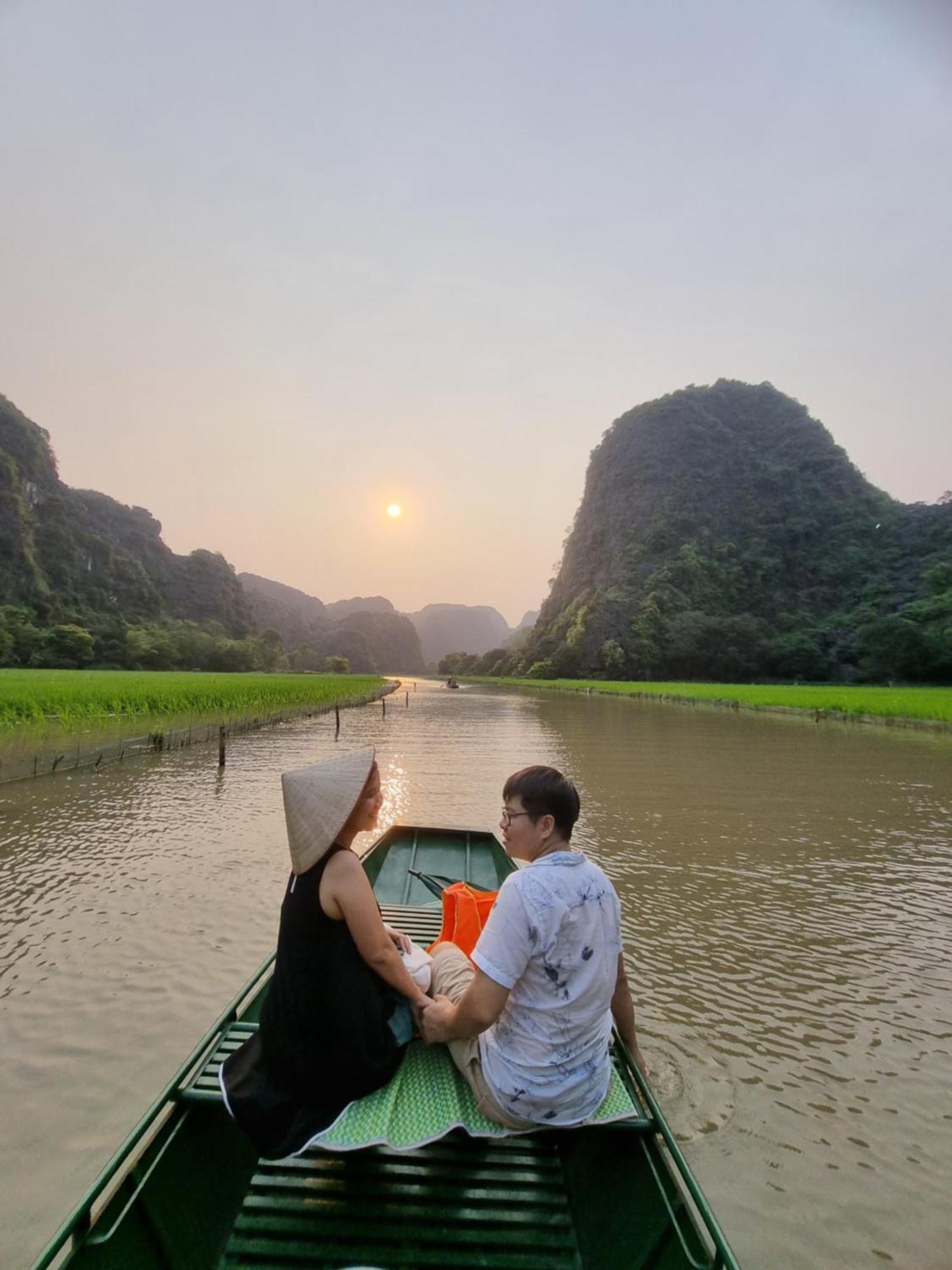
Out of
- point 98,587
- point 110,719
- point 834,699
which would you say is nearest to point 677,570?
point 834,699

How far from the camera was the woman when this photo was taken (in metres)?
1.72

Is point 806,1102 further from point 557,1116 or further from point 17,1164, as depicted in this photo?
point 17,1164

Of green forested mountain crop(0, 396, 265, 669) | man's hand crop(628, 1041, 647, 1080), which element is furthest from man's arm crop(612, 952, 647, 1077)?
green forested mountain crop(0, 396, 265, 669)

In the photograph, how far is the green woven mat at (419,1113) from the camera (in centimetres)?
176

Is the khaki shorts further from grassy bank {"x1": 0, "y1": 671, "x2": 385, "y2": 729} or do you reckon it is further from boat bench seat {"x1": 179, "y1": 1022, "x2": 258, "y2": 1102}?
grassy bank {"x1": 0, "y1": 671, "x2": 385, "y2": 729}

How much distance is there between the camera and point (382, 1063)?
1.86 metres

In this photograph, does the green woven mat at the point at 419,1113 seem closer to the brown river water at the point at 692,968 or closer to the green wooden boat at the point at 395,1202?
the green wooden boat at the point at 395,1202

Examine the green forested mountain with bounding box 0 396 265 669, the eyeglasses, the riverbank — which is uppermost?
the green forested mountain with bounding box 0 396 265 669

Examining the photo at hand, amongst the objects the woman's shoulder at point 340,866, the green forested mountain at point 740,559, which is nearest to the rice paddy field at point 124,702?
the woman's shoulder at point 340,866

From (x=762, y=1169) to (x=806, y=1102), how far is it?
1.66 feet

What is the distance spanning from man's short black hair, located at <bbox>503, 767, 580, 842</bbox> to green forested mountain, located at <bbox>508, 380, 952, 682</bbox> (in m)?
38.5

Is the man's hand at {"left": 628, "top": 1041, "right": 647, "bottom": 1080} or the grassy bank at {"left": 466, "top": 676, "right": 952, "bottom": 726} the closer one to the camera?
the man's hand at {"left": 628, "top": 1041, "right": 647, "bottom": 1080}

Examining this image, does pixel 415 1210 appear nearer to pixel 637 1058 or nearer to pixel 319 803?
pixel 637 1058

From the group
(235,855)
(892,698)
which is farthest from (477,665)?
(235,855)
